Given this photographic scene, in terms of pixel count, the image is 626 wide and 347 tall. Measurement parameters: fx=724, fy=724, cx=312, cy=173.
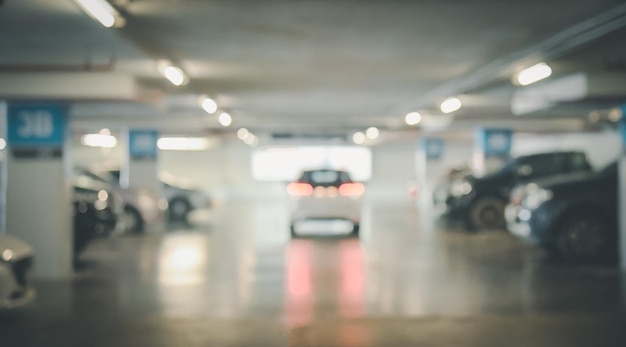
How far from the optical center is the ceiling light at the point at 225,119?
71.4 feet

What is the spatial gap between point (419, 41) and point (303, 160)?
1242 inches

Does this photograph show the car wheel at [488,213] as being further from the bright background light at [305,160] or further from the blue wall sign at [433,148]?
the bright background light at [305,160]

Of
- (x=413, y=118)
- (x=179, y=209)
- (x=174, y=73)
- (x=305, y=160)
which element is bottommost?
(x=179, y=209)

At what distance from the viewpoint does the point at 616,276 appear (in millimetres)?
10188

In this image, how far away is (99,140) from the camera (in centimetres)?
3127

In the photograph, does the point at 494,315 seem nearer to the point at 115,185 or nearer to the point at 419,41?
the point at 419,41

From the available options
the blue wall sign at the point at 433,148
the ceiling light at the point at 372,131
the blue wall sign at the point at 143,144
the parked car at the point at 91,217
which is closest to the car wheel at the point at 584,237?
the parked car at the point at 91,217

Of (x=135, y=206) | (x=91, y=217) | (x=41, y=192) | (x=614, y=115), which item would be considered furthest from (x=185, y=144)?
(x=41, y=192)

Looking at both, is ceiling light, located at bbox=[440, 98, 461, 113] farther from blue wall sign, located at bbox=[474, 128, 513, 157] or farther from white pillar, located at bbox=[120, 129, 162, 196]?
white pillar, located at bbox=[120, 129, 162, 196]

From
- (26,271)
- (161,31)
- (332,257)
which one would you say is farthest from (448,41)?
(26,271)

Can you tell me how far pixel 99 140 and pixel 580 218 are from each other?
2404cm

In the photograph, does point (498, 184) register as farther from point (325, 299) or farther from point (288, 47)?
point (325, 299)

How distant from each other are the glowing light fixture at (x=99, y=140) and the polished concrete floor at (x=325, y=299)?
53.5ft

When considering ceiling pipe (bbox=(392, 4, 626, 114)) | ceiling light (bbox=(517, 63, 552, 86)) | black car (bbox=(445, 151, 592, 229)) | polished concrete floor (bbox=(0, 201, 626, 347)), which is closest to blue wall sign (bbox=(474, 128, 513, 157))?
black car (bbox=(445, 151, 592, 229))
